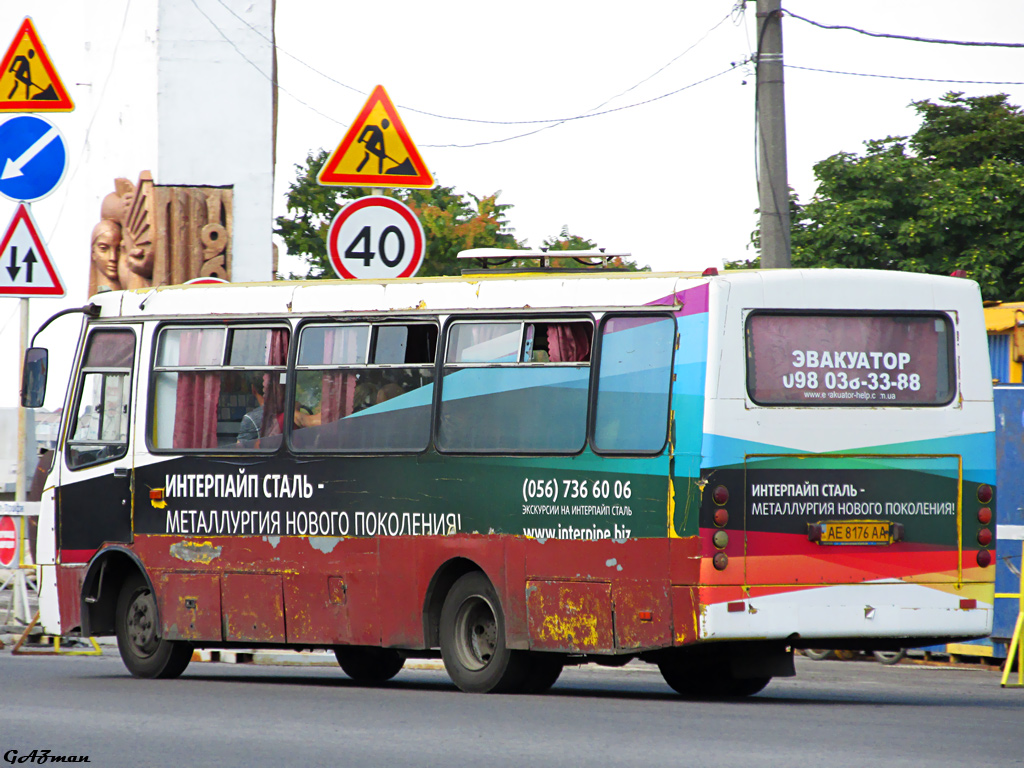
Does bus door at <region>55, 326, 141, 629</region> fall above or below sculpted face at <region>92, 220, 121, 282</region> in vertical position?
below

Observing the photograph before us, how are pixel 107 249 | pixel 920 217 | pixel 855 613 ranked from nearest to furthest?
pixel 855 613, pixel 107 249, pixel 920 217

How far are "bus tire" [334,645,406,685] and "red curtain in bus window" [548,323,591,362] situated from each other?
3.26 metres

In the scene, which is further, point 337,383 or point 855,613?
point 337,383

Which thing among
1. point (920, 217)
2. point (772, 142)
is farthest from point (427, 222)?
point (772, 142)

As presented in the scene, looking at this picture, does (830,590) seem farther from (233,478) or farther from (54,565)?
(54,565)

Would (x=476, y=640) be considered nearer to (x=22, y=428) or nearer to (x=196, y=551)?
(x=196, y=551)

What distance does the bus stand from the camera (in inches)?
428

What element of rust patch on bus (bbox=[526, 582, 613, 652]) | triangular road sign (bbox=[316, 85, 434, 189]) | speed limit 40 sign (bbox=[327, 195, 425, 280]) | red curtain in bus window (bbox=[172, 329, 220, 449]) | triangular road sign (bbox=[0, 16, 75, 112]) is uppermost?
triangular road sign (bbox=[0, 16, 75, 112])

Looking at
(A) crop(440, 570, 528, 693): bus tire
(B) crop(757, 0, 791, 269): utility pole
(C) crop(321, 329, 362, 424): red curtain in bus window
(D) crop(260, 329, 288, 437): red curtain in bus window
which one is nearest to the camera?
(A) crop(440, 570, 528, 693): bus tire

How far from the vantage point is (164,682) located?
1289cm

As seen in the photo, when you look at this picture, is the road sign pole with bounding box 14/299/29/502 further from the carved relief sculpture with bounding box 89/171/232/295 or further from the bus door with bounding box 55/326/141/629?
the carved relief sculpture with bounding box 89/171/232/295

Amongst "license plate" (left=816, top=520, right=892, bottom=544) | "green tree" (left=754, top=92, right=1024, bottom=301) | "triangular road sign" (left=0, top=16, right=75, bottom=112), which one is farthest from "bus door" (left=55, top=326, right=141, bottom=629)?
"green tree" (left=754, top=92, right=1024, bottom=301)

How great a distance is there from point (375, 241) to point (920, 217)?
29.9 meters

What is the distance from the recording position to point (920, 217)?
4153 cm
